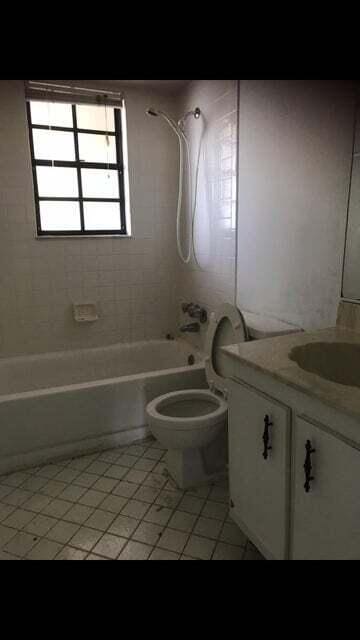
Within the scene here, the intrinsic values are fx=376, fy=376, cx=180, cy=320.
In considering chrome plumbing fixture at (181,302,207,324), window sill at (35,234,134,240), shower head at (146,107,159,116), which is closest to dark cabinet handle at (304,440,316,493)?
chrome plumbing fixture at (181,302,207,324)

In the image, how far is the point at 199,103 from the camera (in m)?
2.48

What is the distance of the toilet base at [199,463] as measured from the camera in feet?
6.05

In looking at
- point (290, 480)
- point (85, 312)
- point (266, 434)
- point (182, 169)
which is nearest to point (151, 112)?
point (182, 169)

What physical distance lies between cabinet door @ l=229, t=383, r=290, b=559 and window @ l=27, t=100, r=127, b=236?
6.51 feet

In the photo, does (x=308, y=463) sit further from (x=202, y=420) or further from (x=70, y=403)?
(x=70, y=403)

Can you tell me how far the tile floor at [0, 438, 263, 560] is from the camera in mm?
1477

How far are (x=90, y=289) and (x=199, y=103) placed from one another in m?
1.47

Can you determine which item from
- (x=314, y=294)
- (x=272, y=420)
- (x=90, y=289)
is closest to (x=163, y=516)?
(x=272, y=420)

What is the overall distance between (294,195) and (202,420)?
42.9 inches

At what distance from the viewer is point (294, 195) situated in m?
1.68

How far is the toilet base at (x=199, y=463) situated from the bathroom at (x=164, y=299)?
11 mm

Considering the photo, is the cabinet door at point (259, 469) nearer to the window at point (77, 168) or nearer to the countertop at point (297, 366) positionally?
the countertop at point (297, 366)

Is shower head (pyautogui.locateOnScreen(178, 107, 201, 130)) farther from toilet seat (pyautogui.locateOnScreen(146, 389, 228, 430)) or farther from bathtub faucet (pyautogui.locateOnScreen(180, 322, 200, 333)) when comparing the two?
toilet seat (pyautogui.locateOnScreen(146, 389, 228, 430))

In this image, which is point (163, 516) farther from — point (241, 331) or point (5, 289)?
point (5, 289)
